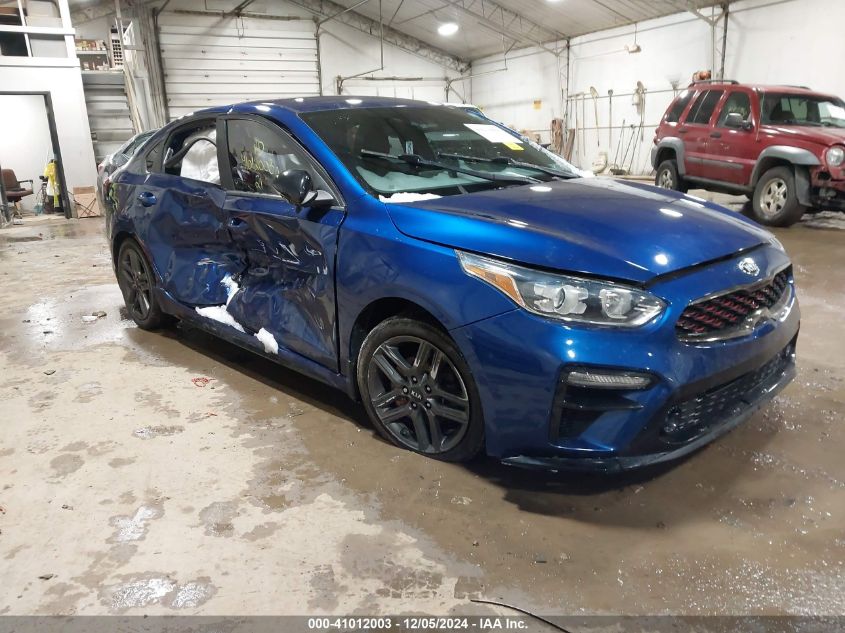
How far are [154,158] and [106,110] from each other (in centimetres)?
1224

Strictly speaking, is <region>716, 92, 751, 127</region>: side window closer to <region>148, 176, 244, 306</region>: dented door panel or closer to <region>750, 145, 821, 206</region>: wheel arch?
<region>750, 145, 821, 206</region>: wheel arch

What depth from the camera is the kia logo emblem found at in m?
2.23

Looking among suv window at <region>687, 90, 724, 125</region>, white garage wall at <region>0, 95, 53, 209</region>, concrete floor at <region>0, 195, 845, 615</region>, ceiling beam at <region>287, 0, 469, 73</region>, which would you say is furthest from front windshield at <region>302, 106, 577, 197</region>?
ceiling beam at <region>287, 0, 469, 73</region>

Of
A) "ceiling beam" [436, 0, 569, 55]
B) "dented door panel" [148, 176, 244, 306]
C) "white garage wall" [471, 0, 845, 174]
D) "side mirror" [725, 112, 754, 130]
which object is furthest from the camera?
"ceiling beam" [436, 0, 569, 55]

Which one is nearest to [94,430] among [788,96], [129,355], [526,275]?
[129,355]

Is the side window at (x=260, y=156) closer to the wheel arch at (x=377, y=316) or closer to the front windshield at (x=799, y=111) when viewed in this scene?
the wheel arch at (x=377, y=316)

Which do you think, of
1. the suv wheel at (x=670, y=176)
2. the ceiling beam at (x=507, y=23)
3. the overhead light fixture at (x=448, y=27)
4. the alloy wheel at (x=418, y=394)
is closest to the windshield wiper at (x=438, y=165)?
the alloy wheel at (x=418, y=394)

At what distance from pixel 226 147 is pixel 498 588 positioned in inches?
100

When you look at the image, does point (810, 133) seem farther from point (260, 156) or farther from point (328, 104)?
point (260, 156)

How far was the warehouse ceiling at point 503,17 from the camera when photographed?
1504 cm

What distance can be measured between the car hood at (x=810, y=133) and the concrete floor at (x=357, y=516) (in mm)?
4988

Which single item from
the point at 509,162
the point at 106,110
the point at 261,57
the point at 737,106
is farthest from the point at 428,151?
the point at 261,57

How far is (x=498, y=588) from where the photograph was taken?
6.19 ft

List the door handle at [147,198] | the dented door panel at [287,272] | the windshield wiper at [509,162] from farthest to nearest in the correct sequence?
the door handle at [147,198] → the windshield wiper at [509,162] → the dented door panel at [287,272]
